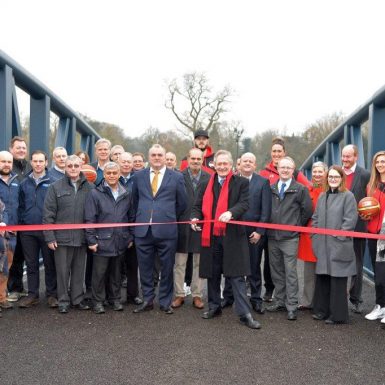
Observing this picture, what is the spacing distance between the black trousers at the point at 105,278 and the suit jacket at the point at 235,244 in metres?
1.24

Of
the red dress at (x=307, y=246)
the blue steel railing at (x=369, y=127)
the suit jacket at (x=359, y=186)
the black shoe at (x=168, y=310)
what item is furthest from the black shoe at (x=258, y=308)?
the blue steel railing at (x=369, y=127)

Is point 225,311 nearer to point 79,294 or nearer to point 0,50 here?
point 79,294

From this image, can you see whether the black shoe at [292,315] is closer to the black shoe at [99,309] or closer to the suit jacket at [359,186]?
the suit jacket at [359,186]

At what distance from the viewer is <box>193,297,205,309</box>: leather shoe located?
6.12 m

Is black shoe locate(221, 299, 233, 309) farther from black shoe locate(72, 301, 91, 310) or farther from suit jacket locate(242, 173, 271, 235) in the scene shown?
black shoe locate(72, 301, 91, 310)

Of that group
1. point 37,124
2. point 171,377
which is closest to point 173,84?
point 37,124

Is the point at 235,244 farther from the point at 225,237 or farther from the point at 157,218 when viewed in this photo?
the point at 157,218

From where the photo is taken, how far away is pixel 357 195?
625 cm

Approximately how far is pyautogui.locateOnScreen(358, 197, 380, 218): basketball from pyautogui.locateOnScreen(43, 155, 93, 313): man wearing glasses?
10.8 feet

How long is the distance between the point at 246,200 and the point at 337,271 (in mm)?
1276

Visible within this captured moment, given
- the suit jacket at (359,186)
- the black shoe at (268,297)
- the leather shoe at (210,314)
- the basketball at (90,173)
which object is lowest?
the black shoe at (268,297)

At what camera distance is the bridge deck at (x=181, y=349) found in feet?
12.8

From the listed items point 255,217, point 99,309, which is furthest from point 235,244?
point 99,309

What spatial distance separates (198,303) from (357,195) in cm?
243
